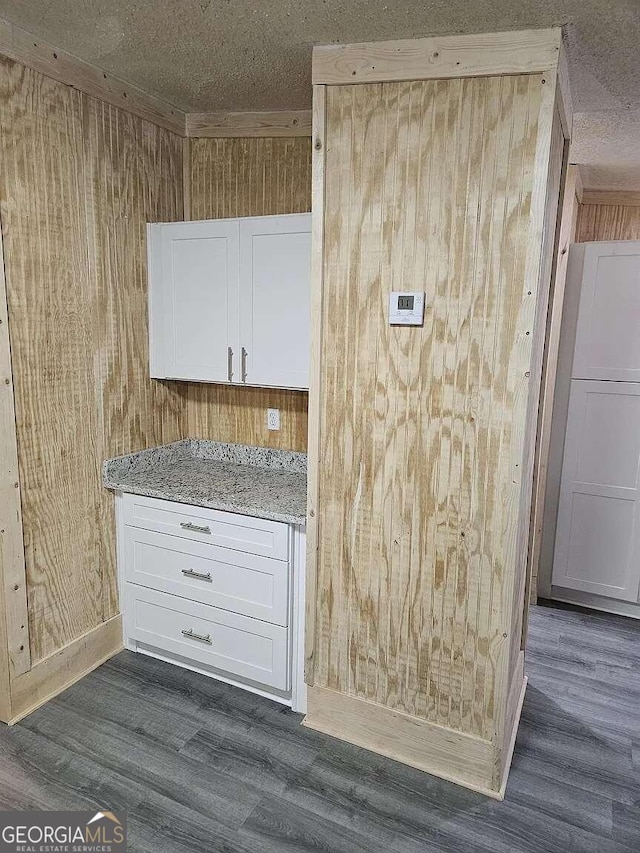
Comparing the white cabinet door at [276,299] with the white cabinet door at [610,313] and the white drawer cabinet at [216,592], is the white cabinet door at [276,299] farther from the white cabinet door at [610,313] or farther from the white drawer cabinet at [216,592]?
the white cabinet door at [610,313]

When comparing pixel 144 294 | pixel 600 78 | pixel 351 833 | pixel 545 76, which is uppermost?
pixel 600 78

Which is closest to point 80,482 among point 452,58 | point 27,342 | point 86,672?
point 27,342

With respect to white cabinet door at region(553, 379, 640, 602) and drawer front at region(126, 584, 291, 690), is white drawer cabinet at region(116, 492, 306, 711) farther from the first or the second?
white cabinet door at region(553, 379, 640, 602)

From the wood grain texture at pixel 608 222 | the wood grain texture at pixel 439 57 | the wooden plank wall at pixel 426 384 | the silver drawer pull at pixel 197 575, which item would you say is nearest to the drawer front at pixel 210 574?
the silver drawer pull at pixel 197 575

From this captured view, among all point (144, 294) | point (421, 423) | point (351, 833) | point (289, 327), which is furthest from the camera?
point (144, 294)

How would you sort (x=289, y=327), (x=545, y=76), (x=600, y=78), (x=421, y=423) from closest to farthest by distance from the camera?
(x=545, y=76) < (x=421, y=423) < (x=600, y=78) < (x=289, y=327)

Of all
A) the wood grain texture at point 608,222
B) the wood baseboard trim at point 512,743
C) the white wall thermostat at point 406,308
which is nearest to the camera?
the white wall thermostat at point 406,308

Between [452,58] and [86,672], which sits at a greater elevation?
[452,58]

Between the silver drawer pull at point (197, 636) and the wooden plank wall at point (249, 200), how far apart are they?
93 centimetres

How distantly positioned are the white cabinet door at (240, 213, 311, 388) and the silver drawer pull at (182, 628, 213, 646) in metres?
1.11

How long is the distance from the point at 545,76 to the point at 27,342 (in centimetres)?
195

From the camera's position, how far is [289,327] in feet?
8.30

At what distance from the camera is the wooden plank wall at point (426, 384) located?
1.87 meters

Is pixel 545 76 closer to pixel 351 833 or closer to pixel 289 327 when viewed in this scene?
pixel 289 327
